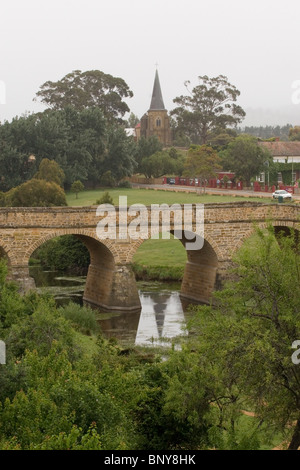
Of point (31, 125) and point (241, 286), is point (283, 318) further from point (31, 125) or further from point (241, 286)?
point (31, 125)

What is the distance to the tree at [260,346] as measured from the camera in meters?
17.5

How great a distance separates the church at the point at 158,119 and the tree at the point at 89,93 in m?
15.0

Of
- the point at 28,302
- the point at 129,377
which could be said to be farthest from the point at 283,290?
the point at 28,302

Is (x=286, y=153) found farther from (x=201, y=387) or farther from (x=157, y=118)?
(x=201, y=387)

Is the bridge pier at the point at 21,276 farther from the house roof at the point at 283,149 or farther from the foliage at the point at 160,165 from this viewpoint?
the house roof at the point at 283,149

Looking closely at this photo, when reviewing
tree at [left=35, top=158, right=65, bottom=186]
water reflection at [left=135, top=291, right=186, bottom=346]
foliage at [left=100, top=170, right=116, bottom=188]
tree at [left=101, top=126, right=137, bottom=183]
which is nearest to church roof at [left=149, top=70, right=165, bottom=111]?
tree at [left=101, top=126, right=137, bottom=183]

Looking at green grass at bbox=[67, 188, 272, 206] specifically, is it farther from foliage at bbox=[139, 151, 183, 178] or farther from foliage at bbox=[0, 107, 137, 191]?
foliage at bbox=[139, 151, 183, 178]

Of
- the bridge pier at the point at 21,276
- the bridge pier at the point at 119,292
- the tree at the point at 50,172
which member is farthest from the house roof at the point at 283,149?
the bridge pier at the point at 21,276

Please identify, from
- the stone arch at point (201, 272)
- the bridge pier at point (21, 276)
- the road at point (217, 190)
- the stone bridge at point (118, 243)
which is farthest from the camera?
the road at point (217, 190)

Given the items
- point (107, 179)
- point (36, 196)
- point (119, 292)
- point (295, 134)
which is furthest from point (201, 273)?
point (295, 134)

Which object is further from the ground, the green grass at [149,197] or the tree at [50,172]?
the tree at [50,172]

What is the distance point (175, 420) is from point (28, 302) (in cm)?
1246

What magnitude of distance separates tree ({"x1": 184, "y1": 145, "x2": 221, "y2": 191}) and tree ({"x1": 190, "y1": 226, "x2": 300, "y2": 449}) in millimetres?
58584

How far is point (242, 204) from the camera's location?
41.8 meters
